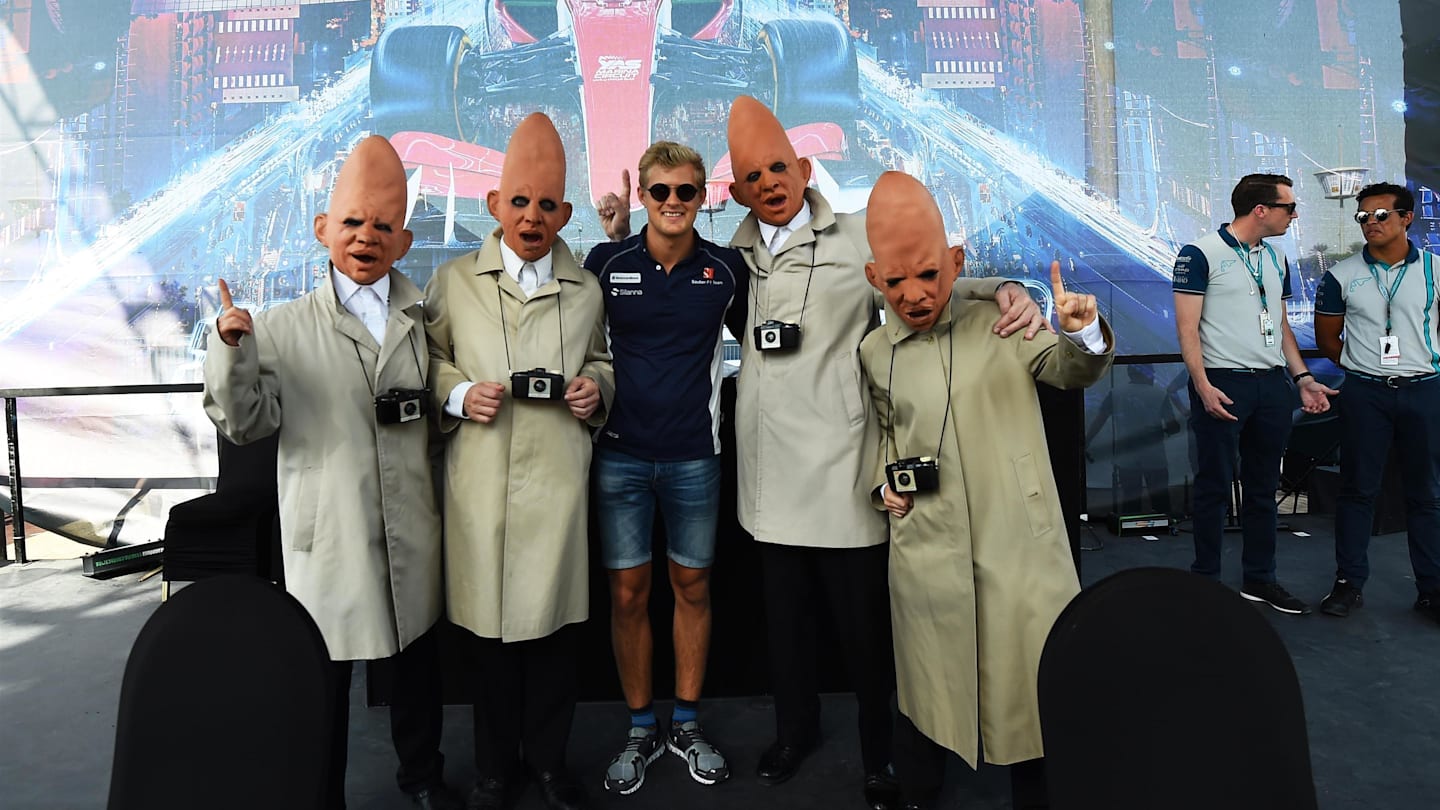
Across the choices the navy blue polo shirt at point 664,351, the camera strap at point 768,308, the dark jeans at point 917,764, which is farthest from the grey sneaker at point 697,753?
the camera strap at point 768,308

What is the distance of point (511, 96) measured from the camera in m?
5.06

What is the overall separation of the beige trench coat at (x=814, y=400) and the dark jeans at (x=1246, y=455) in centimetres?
201

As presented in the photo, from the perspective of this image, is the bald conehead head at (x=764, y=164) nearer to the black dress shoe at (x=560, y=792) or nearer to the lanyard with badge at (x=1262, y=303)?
the black dress shoe at (x=560, y=792)

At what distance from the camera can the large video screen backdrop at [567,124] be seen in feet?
16.6

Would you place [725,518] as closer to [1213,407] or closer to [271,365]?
[271,365]

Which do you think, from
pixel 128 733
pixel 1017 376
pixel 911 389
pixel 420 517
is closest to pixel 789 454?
pixel 911 389

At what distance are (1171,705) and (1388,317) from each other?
3.32 m

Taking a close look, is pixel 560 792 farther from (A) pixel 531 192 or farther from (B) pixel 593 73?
(B) pixel 593 73

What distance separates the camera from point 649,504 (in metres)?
2.14

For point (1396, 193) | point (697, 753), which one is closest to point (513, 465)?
point (697, 753)

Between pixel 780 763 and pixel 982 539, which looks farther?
pixel 780 763

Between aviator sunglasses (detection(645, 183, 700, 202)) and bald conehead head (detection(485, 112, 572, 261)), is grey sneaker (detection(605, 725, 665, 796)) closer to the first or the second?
bald conehead head (detection(485, 112, 572, 261))

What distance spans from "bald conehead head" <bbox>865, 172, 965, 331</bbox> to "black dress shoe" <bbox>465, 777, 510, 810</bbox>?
1520 millimetres

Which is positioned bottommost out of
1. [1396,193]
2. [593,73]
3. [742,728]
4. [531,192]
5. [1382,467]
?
[742,728]
